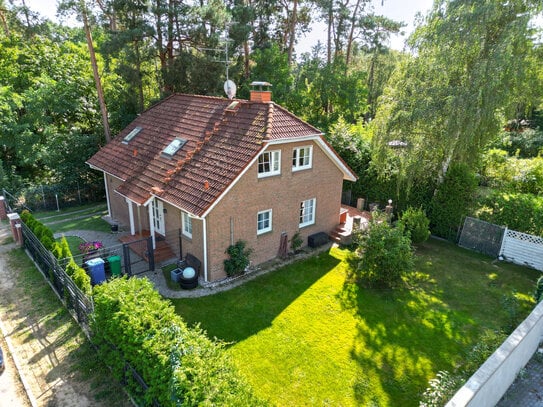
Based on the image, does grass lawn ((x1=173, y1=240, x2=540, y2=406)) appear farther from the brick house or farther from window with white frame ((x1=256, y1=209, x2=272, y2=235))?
the brick house

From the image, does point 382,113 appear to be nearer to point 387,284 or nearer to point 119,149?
point 387,284

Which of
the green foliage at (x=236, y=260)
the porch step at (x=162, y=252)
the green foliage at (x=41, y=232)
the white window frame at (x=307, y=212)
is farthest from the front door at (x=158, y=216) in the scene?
the white window frame at (x=307, y=212)

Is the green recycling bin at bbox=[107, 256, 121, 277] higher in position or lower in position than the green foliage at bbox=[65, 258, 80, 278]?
lower

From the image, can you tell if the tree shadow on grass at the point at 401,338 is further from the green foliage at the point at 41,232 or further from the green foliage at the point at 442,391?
the green foliage at the point at 41,232

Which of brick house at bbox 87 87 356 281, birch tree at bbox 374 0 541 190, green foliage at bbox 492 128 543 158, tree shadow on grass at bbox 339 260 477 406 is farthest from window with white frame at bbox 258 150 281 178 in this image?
green foliage at bbox 492 128 543 158

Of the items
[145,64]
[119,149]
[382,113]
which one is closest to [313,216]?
[382,113]

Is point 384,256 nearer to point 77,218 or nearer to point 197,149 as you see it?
point 197,149
